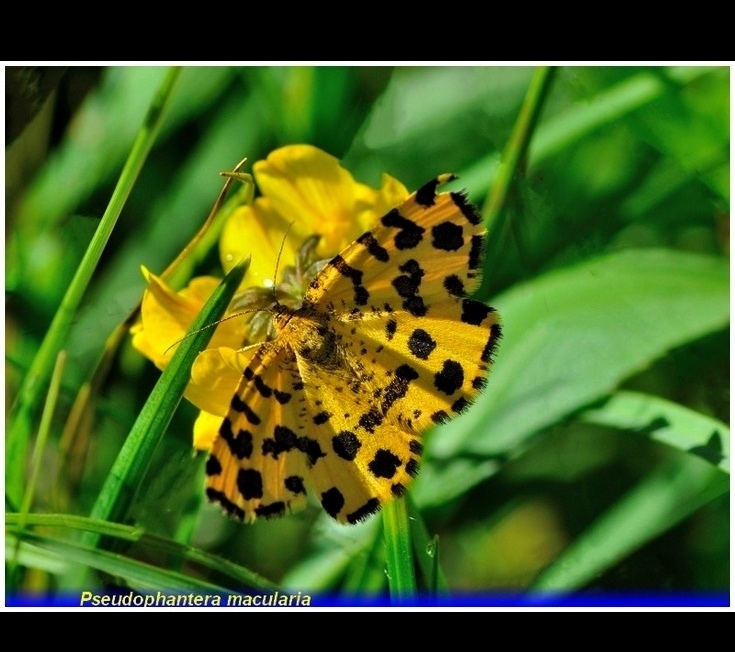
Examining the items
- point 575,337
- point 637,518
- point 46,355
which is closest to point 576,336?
point 575,337

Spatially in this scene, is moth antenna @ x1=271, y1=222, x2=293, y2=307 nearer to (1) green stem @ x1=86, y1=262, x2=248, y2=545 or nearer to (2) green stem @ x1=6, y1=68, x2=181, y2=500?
(1) green stem @ x1=86, y1=262, x2=248, y2=545

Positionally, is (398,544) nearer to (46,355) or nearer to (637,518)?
(637,518)

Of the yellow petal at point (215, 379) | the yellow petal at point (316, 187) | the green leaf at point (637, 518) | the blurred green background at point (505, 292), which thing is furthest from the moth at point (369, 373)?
the green leaf at point (637, 518)

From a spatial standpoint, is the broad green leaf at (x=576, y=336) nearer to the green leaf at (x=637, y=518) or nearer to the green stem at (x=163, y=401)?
the green leaf at (x=637, y=518)

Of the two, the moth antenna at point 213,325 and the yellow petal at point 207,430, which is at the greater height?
the moth antenna at point 213,325

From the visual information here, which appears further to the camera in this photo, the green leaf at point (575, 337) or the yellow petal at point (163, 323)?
the green leaf at point (575, 337)

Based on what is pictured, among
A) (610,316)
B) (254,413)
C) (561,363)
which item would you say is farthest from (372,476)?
(610,316)

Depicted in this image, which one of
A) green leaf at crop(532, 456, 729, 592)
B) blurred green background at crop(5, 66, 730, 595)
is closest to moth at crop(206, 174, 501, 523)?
blurred green background at crop(5, 66, 730, 595)
